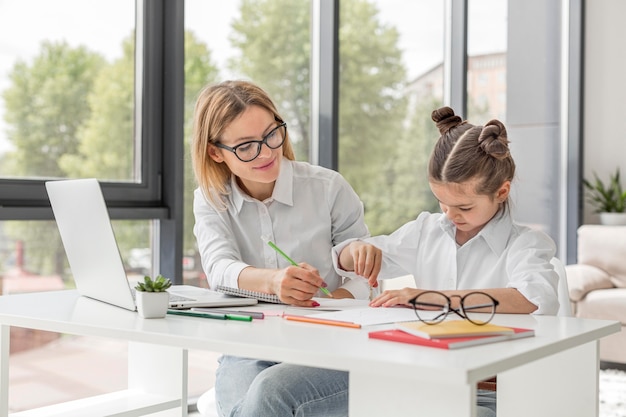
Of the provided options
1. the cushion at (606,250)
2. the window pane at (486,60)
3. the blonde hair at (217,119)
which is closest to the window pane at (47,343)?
the blonde hair at (217,119)

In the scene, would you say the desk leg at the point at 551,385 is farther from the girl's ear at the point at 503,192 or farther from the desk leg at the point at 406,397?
the girl's ear at the point at 503,192

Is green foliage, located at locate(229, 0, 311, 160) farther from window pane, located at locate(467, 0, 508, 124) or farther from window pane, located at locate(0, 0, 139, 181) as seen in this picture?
window pane, located at locate(467, 0, 508, 124)

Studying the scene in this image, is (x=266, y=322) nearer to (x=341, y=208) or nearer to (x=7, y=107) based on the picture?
(x=341, y=208)

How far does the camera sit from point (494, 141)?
179 cm

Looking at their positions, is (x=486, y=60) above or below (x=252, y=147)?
above

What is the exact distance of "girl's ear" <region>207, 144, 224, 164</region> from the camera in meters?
2.04

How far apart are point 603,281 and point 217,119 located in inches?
126

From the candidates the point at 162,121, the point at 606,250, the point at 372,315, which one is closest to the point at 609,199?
the point at 606,250

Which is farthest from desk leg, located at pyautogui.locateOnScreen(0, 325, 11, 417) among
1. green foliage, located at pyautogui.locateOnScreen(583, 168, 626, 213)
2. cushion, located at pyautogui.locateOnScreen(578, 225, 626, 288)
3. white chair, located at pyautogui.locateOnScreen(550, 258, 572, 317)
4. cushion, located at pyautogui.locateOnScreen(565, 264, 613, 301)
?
green foliage, located at pyautogui.locateOnScreen(583, 168, 626, 213)

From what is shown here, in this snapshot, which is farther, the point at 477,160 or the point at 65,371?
the point at 65,371

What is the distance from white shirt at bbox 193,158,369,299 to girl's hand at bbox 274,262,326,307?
13.6 inches

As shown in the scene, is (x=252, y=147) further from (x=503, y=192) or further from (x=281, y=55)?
(x=281, y=55)

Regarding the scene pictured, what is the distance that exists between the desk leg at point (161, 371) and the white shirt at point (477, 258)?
444mm

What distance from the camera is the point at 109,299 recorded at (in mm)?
1656
